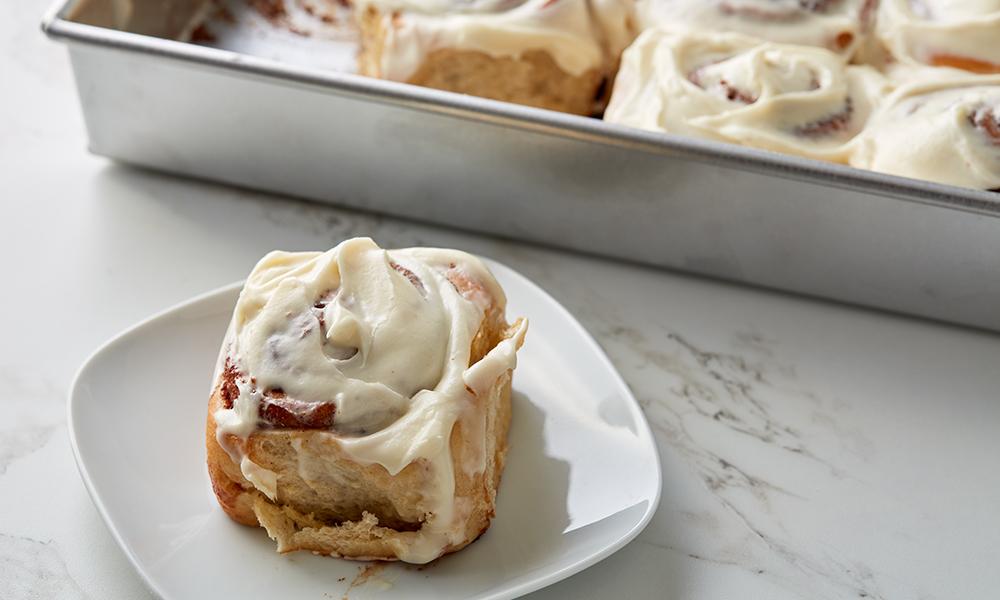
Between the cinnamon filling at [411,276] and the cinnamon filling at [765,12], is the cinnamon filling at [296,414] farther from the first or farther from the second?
the cinnamon filling at [765,12]

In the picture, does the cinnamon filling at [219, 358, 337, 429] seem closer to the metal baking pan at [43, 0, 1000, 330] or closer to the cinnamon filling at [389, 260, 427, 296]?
the cinnamon filling at [389, 260, 427, 296]

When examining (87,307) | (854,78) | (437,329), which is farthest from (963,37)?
(87,307)

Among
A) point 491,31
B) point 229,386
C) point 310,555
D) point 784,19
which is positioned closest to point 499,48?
point 491,31

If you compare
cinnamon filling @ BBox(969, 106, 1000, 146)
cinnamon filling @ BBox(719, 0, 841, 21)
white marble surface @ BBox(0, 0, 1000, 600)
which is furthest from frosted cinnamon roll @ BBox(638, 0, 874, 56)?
white marble surface @ BBox(0, 0, 1000, 600)

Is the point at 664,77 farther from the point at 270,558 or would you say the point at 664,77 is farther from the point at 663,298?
the point at 270,558

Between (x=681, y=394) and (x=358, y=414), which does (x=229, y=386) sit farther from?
(x=681, y=394)

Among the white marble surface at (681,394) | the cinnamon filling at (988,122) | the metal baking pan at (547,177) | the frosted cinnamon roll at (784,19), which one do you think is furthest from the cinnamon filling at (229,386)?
the cinnamon filling at (988,122)
